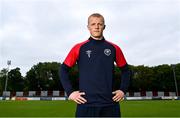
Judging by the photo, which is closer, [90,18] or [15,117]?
[90,18]

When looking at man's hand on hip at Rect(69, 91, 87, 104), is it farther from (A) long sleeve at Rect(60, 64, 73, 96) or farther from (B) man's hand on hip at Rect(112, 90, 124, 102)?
(B) man's hand on hip at Rect(112, 90, 124, 102)

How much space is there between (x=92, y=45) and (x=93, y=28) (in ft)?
0.89

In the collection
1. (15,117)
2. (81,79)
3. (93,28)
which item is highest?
(93,28)

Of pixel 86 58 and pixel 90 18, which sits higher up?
pixel 90 18

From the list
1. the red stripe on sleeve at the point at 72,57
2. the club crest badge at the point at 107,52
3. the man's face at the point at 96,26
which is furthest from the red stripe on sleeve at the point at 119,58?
the red stripe on sleeve at the point at 72,57

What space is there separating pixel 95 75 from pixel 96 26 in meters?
0.77

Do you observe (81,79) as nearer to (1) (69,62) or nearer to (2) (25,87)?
(1) (69,62)

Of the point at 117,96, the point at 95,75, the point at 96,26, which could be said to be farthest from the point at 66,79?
the point at 96,26

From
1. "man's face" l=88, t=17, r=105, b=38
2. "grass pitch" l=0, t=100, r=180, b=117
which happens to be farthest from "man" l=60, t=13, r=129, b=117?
"grass pitch" l=0, t=100, r=180, b=117

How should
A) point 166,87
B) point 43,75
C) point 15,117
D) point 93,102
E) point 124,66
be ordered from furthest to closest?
point 43,75
point 166,87
point 15,117
point 124,66
point 93,102

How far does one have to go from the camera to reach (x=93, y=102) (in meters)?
4.46

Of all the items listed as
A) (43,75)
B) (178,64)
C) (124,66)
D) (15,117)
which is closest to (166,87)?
(178,64)

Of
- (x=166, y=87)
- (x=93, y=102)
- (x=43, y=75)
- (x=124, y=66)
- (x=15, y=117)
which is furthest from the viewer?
(x=43, y=75)

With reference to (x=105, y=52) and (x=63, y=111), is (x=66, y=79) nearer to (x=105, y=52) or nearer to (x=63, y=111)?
(x=105, y=52)
